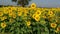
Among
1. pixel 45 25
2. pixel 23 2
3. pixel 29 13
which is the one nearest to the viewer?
pixel 45 25

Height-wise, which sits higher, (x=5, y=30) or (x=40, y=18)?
(x=40, y=18)

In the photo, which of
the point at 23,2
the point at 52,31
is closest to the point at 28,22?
the point at 52,31

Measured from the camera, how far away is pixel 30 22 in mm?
4238

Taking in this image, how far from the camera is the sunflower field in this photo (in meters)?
4.16

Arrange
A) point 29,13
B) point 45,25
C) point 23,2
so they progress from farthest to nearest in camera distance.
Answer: point 23,2 → point 29,13 → point 45,25

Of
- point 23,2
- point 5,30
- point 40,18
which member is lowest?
point 23,2

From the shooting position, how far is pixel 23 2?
31.3 meters

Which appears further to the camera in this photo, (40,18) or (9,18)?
(9,18)

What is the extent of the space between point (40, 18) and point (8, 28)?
79 centimetres

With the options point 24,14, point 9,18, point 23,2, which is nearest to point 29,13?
point 24,14

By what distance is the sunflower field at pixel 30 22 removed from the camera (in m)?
4.16

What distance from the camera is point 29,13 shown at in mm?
4453

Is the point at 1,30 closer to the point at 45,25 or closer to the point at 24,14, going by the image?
the point at 24,14

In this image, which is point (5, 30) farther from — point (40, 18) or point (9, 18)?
point (40, 18)
